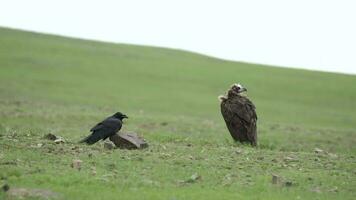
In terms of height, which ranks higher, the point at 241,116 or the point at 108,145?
the point at 241,116

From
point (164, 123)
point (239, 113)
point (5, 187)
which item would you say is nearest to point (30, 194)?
point (5, 187)

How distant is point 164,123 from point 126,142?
60.8ft

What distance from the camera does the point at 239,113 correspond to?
19156 mm

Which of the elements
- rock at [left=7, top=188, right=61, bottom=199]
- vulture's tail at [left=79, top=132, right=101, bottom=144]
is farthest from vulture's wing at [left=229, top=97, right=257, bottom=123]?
rock at [left=7, top=188, right=61, bottom=199]

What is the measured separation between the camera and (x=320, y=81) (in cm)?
6425

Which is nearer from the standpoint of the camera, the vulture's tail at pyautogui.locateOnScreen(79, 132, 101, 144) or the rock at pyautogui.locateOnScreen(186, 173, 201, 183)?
the rock at pyautogui.locateOnScreen(186, 173, 201, 183)

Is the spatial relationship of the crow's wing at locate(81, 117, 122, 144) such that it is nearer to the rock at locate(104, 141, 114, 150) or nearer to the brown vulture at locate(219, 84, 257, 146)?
the rock at locate(104, 141, 114, 150)

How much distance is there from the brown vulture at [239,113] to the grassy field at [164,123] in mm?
571

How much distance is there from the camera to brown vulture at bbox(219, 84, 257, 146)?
63.0ft

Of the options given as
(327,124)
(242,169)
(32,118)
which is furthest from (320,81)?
(242,169)

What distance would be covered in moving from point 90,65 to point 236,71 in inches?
526

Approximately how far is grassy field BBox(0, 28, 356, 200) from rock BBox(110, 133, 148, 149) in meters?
0.35

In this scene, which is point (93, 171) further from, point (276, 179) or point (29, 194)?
point (276, 179)

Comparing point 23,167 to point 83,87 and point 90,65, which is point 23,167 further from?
point 90,65
